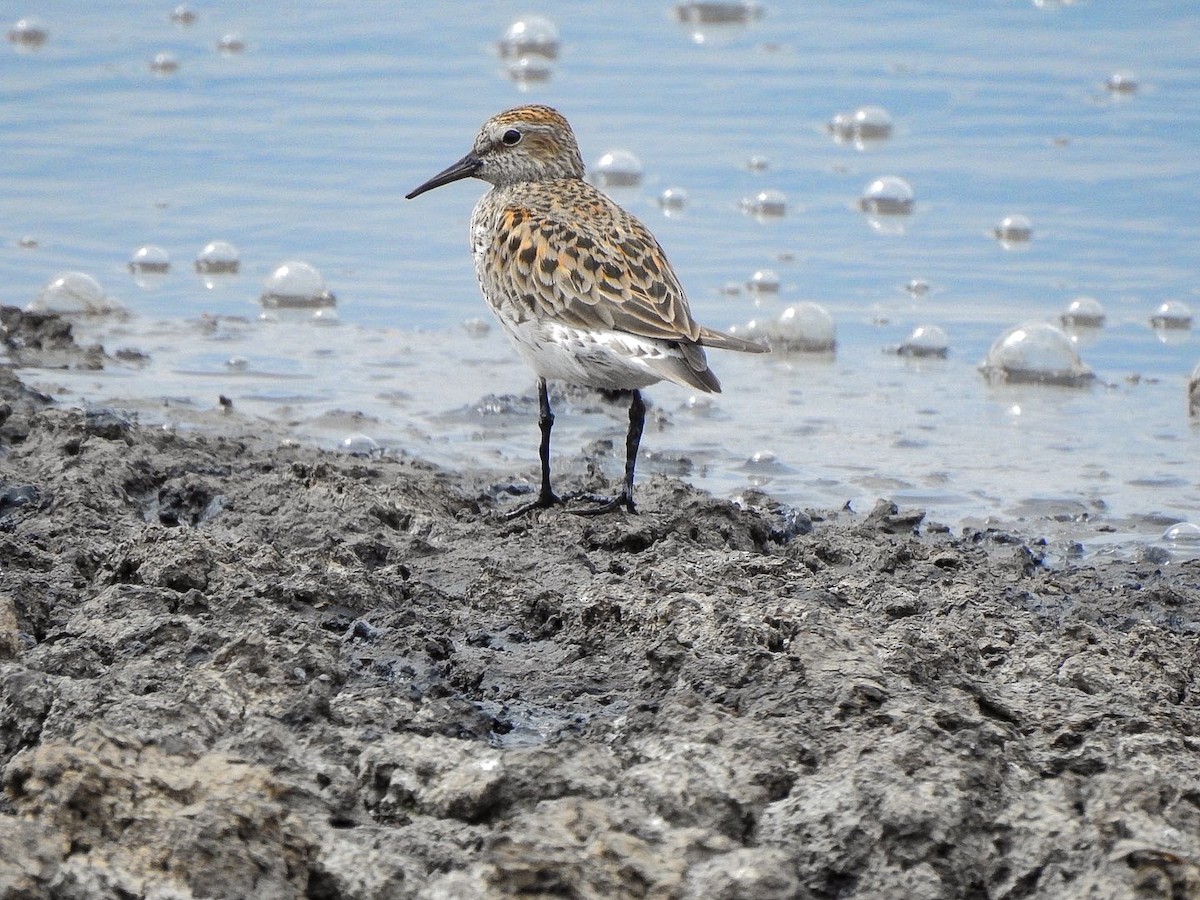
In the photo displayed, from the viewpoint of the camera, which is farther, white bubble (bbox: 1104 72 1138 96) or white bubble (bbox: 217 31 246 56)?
white bubble (bbox: 217 31 246 56)

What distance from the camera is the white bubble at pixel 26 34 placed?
608 inches

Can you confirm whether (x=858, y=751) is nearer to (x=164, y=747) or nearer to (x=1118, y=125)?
(x=164, y=747)

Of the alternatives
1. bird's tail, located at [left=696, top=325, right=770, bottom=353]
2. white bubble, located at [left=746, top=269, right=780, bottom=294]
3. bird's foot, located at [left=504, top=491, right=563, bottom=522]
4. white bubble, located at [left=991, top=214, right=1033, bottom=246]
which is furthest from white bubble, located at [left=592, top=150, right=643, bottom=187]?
bird's tail, located at [left=696, top=325, right=770, bottom=353]

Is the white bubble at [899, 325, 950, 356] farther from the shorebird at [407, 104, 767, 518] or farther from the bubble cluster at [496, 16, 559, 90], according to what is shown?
the bubble cluster at [496, 16, 559, 90]

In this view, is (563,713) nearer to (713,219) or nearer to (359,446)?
(359,446)

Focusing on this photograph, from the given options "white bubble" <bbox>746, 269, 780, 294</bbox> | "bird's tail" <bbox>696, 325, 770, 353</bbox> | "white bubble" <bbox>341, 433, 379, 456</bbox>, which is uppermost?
"bird's tail" <bbox>696, 325, 770, 353</bbox>

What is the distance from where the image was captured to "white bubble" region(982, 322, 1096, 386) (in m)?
8.13

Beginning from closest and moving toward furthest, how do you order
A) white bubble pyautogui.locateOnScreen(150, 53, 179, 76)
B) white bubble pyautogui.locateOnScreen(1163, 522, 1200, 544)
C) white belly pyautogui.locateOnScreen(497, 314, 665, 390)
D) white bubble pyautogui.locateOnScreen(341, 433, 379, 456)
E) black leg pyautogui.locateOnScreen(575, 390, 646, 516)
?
white belly pyautogui.locateOnScreen(497, 314, 665, 390)
black leg pyautogui.locateOnScreen(575, 390, 646, 516)
white bubble pyautogui.locateOnScreen(1163, 522, 1200, 544)
white bubble pyautogui.locateOnScreen(341, 433, 379, 456)
white bubble pyautogui.locateOnScreen(150, 53, 179, 76)

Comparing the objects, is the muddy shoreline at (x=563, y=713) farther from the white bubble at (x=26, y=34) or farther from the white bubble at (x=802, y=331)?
the white bubble at (x=26, y=34)

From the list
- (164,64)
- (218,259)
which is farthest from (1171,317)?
(164,64)

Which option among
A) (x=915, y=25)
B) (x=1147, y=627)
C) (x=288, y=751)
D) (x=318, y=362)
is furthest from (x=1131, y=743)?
(x=915, y=25)

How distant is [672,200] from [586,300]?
5.73 meters

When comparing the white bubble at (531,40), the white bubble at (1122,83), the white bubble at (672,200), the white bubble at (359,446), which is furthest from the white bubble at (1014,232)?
the white bubble at (531,40)

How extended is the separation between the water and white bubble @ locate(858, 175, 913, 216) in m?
0.10
